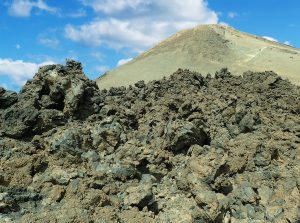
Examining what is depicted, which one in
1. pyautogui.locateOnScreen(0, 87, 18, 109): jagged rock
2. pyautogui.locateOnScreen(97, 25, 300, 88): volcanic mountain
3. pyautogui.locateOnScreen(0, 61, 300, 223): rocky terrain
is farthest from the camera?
pyautogui.locateOnScreen(97, 25, 300, 88): volcanic mountain

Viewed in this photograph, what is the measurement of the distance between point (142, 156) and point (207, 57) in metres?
49.5

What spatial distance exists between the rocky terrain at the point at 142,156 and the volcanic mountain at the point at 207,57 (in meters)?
29.8

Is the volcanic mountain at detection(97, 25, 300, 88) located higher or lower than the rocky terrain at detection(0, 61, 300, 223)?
higher

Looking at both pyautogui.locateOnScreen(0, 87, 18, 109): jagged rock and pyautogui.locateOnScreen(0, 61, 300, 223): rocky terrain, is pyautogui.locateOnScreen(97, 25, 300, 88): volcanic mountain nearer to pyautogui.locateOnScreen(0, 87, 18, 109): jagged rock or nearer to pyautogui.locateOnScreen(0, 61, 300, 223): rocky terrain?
pyautogui.locateOnScreen(0, 61, 300, 223): rocky terrain

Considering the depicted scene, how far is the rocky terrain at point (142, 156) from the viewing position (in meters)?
7.69

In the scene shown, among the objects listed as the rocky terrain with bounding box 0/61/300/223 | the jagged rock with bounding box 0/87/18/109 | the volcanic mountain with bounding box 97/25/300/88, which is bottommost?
the rocky terrain with bounding box 0/61/300/223

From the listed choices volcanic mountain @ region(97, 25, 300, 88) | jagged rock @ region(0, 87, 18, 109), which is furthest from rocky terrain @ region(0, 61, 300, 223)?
volcanic mountain @ region(97, 25, 300, 88)

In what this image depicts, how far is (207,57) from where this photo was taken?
5831 centimetres

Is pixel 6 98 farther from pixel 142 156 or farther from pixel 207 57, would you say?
pixel 207 57

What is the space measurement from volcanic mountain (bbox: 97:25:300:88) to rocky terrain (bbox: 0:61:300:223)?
97.8ft

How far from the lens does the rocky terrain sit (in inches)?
303

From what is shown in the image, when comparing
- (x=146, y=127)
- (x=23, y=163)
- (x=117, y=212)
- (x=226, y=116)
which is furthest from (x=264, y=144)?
(x=23, y=163)

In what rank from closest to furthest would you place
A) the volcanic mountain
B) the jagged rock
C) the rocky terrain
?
1. the rocky terrain
2. the jagged rock
3. the volcanic mountain

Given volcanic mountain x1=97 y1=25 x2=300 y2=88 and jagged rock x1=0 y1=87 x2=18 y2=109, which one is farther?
volcanic mountain x1=97 y1=25 x2=300 y2=88
